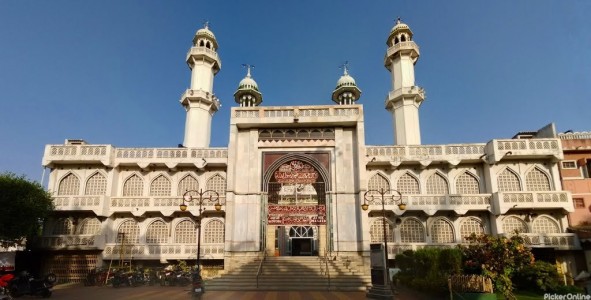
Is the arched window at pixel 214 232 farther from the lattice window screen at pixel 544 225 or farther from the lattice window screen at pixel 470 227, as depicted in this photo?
the lattice window screen at pixel 544 225

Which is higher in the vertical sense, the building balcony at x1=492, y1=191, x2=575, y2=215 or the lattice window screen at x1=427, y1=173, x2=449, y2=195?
the lattice window screen at x1=427, y1=173, x2=449, y2=195

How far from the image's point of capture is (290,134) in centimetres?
2633

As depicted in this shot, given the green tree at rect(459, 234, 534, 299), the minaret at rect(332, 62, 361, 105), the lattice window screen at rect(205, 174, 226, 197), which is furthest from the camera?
the minaret at rect(332, 62, 361, 105)

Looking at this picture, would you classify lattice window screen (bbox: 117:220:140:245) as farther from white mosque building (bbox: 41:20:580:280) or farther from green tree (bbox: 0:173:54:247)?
green tree (bbox: 0:173:54:247)

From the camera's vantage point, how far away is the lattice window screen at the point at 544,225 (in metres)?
24.5

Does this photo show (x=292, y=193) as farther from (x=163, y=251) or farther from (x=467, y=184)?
(x=467, y=184)

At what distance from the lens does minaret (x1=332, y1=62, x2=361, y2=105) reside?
Result: 1558 inches

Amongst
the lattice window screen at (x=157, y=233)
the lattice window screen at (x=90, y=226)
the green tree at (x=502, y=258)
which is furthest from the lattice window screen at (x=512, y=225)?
the lattice window screen at (x=90, y=226)

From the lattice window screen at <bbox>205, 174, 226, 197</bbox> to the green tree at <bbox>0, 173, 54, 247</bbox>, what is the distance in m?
10.9

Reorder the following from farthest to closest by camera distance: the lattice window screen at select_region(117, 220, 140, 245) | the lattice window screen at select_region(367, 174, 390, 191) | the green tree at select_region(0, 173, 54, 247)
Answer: the lattice window screen at select_region(367, 174, 390, 191) < the lattice window screen at select_region(117, 220, 140, 245) < the green tree at select_region(0, 173, 54, 247)

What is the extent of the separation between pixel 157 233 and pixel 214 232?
14.2 ft

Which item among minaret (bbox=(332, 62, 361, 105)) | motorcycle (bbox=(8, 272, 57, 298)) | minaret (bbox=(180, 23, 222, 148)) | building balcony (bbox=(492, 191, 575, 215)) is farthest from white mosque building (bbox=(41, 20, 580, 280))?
minaret (bbox=(332, 62, 361, 105))

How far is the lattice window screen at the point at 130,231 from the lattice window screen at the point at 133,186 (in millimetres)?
2160

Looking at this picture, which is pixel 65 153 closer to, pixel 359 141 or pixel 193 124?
pixel 193 124
